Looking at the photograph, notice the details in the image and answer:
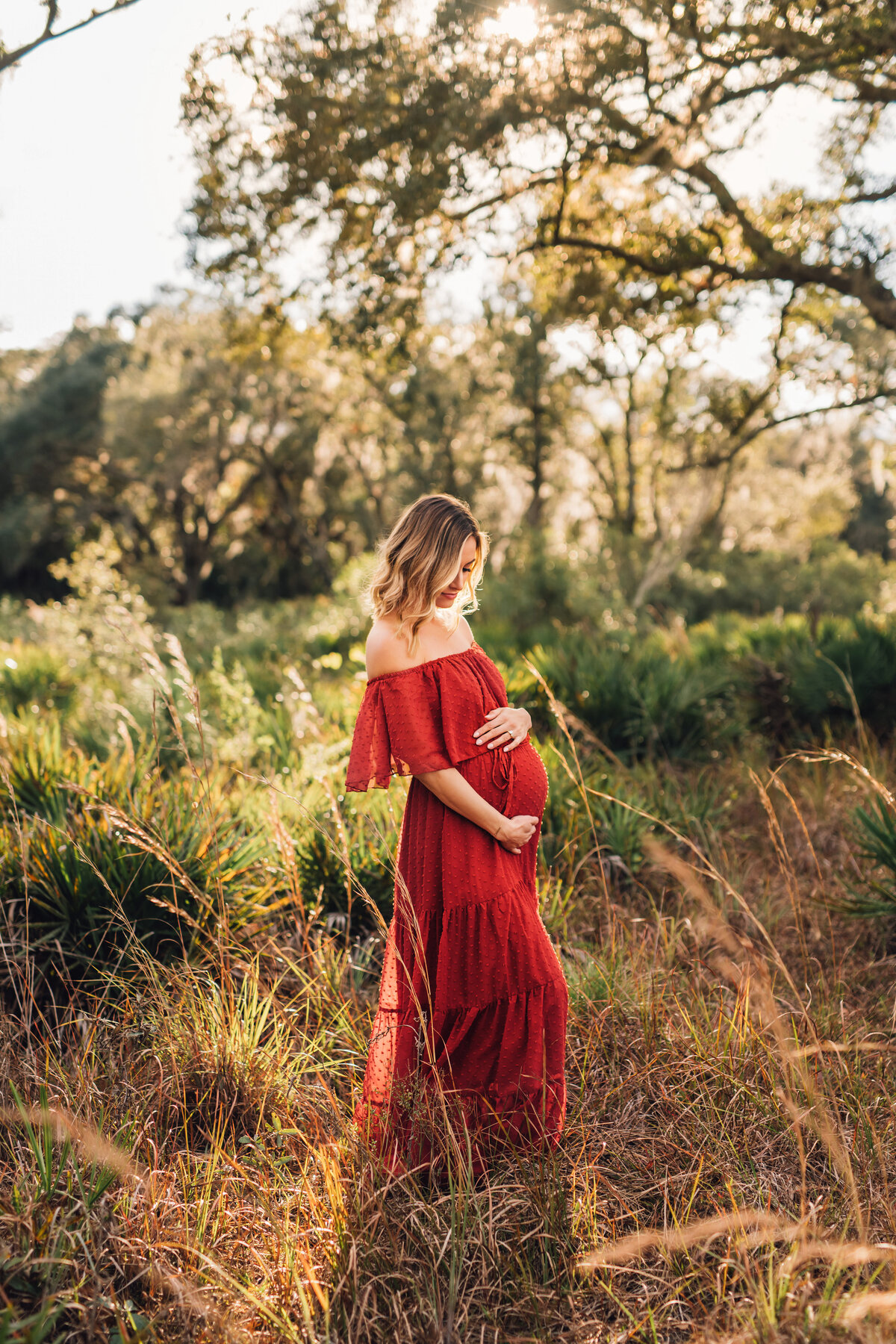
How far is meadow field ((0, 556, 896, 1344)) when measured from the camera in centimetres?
187

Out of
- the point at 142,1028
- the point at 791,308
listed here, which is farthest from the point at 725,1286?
the point at 791,308

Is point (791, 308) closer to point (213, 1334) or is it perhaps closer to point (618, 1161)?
point (618, 1161)

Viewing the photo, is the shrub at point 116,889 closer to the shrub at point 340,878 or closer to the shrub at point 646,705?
the shrub at point 340,878

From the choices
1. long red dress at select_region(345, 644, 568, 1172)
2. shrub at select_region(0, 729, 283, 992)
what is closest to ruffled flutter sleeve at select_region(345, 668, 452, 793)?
long red dress at select_region(345, 644, 568, 1172)

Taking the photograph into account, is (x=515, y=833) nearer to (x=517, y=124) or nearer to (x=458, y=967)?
(x=458, y=967)

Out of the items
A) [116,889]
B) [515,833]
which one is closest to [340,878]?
[116,889]

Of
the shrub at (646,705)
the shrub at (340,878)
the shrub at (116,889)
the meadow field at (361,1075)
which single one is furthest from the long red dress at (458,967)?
the shrub at (646,705)

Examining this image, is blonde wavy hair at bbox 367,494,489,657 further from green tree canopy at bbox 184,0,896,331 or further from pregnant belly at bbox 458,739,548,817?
green tree canopy at bbox 184,0,896,331

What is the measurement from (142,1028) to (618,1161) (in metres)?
1.67

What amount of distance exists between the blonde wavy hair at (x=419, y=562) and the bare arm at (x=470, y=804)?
0.39 metres

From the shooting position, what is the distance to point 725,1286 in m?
2.00

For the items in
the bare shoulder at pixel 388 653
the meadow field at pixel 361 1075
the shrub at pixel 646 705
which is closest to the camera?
the meadow field at pixel 361 1075

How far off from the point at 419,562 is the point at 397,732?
51cm

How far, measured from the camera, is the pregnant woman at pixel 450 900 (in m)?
2.30
